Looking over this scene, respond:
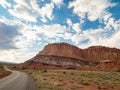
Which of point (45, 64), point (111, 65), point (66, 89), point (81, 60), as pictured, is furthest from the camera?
point (81, 60)

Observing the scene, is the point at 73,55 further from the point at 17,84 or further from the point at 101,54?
the point at 17,84

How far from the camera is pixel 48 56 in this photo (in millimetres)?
125812

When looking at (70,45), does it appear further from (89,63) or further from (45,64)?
(45,64)

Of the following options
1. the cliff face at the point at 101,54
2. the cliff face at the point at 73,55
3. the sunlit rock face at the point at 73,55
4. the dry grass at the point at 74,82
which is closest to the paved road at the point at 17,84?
the dry grass at the point at 74,82

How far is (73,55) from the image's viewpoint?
129125 mm

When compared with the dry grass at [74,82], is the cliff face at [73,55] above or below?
above

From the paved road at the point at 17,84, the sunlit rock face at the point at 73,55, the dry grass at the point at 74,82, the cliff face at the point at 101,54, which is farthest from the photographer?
the cliff face at the point at 101,54

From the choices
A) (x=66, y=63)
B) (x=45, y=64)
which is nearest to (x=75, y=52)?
(x=66, y=63)

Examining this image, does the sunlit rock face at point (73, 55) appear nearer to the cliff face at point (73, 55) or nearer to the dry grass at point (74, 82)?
the cliff face at point (73, 55)

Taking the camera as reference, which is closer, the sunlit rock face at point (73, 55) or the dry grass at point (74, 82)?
the dry grass at point (74, 82)

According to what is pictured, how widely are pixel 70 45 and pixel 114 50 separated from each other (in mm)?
32663

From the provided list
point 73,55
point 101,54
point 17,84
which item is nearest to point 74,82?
point 17,84

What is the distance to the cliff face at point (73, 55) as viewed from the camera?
396ft

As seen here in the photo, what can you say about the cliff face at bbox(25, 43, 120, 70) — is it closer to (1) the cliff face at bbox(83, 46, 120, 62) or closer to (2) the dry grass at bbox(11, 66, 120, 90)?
(1) the cliff face at bbox(83, 46, 120, 62)
